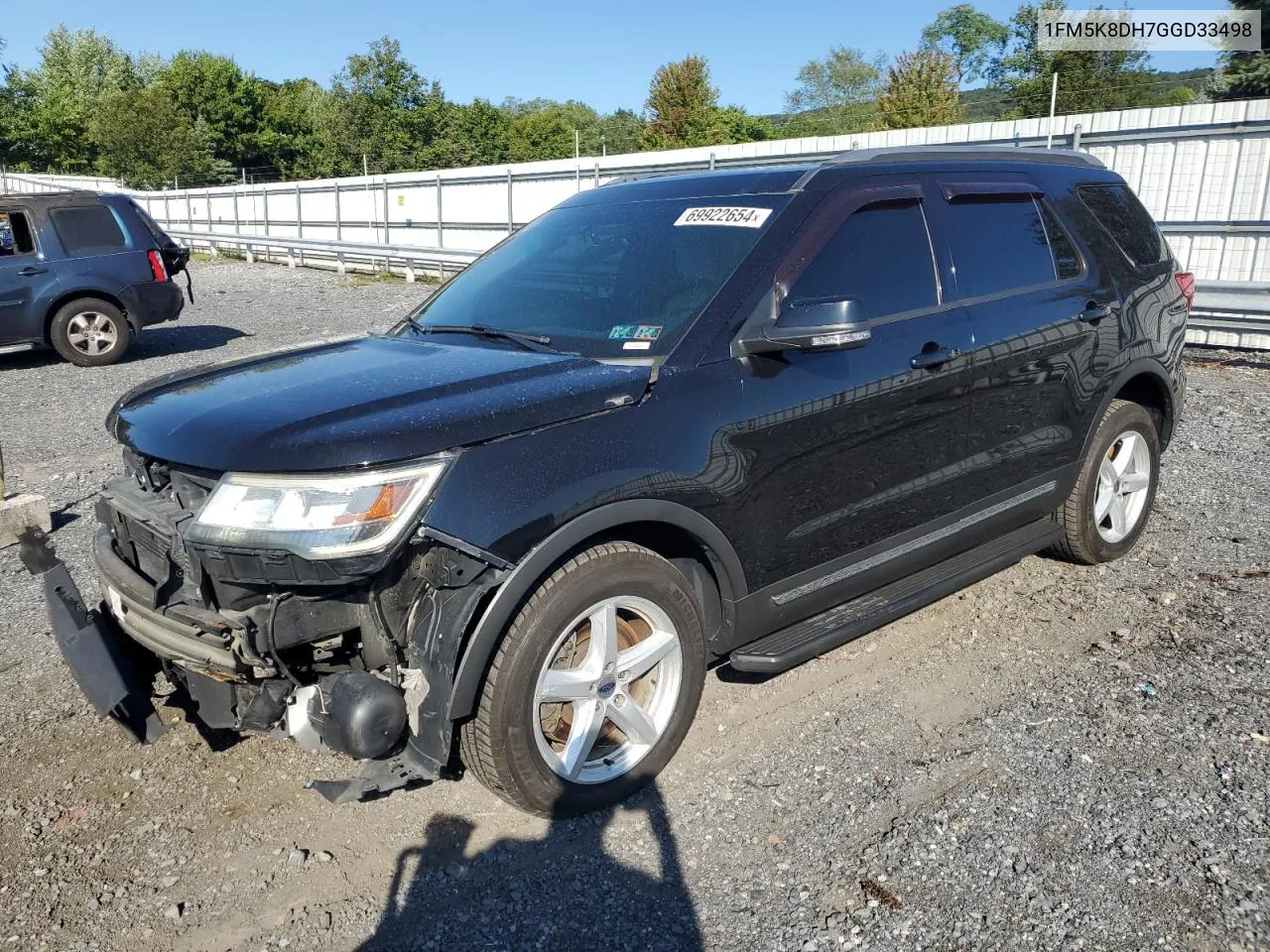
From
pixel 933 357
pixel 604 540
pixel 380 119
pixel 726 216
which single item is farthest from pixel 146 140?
pixel 604 540

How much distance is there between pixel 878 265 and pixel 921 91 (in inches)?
1924

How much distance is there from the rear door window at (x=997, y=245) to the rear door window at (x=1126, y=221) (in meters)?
0.54

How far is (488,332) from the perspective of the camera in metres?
3.83

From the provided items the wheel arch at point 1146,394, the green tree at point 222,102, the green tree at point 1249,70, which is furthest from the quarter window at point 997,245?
the green tree at point 222,102

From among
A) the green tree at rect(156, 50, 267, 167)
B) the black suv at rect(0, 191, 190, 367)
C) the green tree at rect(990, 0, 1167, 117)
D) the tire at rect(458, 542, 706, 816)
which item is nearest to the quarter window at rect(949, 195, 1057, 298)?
the tire at rect(458, 542, 706, 816)

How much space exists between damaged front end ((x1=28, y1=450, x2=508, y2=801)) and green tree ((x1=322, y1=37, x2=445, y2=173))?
61241mm

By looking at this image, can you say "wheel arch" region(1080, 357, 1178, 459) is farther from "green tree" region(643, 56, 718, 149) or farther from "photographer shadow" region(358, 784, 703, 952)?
"green tree" region(643, 56, 718, 149)

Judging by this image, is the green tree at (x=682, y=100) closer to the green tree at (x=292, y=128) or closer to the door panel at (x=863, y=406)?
the green tree at (x=292, y=128)

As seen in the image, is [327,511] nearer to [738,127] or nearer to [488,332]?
[488,332]

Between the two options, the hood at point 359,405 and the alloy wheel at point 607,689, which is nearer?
the hood at point 359,405

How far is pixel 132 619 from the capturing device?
320 centimetres

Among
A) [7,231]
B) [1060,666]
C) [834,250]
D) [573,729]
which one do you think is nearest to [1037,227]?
[834,250]

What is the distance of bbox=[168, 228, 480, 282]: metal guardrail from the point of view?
19.6 meters

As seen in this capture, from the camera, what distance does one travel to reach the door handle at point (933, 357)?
3.82 metres
